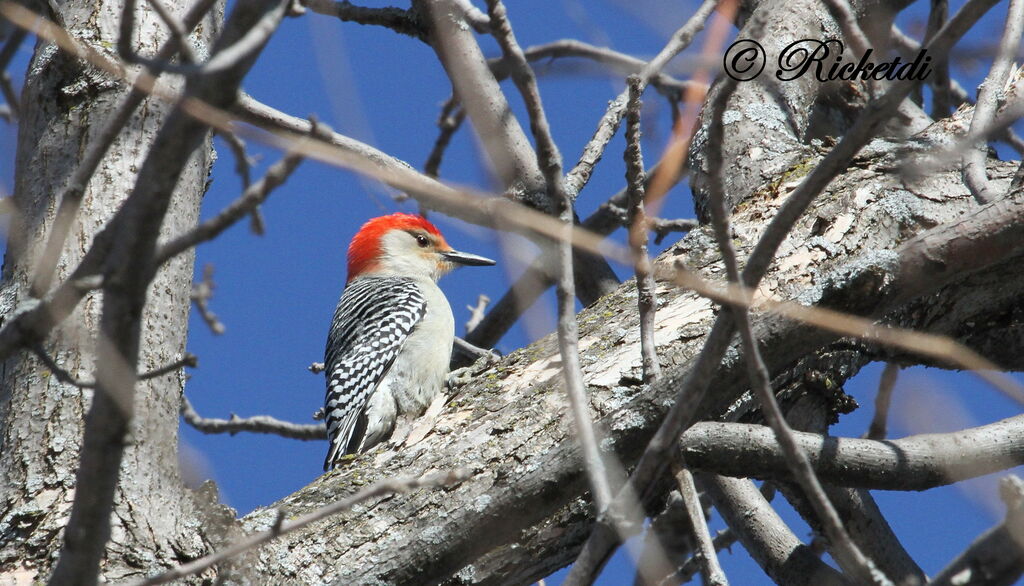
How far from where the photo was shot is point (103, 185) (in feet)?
10.3

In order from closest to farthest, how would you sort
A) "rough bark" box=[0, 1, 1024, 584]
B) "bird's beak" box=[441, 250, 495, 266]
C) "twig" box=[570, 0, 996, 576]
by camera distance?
"twig" box=[570, 0, 996, 576] < "rough bark" box=[0, 1, 1024, 584] < "bird's beak" box=[441, 250, 495, 266]

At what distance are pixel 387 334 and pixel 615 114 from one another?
335 cm

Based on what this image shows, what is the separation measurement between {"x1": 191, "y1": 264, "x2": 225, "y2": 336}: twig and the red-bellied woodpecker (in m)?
0.73

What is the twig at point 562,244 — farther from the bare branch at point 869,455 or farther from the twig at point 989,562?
the bare branch at point 869,455

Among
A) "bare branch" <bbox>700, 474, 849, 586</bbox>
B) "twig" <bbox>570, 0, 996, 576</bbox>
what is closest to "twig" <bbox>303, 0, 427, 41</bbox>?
"bare branch" <bbox>700, 474, 849, 586</bbox>

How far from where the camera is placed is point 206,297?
564cm

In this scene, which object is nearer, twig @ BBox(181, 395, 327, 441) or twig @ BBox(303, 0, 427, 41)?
twig @ BBox(303, 0, 427, 41)

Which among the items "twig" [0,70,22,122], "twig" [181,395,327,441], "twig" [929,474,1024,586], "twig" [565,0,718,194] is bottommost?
"twig" [929,474,1024,586]

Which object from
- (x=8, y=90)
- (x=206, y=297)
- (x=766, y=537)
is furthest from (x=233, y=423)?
(x=766, y=537)

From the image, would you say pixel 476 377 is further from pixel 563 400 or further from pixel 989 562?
pixel 989 562

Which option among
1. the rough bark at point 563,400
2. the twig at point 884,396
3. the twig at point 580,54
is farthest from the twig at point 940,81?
the twig at point 884,396

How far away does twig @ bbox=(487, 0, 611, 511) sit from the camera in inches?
64.0

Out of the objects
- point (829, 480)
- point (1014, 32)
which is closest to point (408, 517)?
point (829, 480)

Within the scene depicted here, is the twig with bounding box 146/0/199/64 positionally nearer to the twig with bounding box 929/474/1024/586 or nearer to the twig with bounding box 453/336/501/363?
the twig with bounding box 929/474/1024/586
